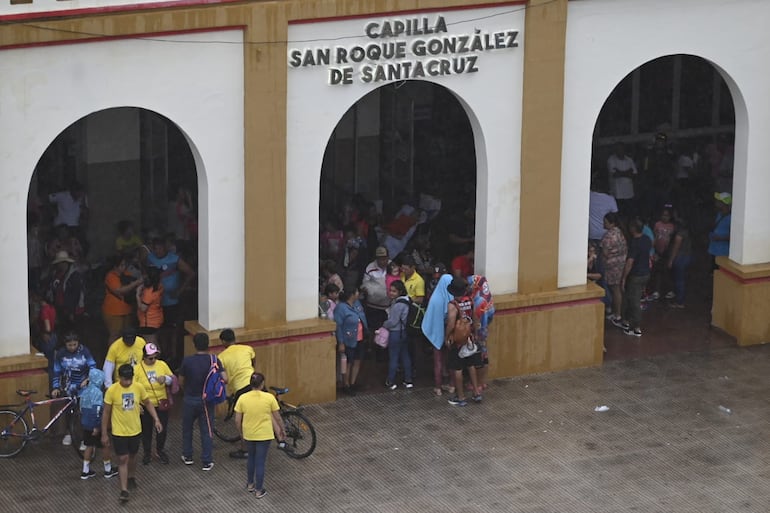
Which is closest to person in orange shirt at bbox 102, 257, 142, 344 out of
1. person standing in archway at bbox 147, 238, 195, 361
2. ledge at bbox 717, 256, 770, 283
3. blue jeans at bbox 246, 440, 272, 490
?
person standing in archway at bbox 147, 238, 195, 361

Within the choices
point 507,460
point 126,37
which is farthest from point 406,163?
point 126,37

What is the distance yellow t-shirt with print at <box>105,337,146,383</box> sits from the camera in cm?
1797

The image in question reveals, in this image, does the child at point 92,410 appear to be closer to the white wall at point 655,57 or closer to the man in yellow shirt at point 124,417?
the man in yellow shirt at point 124,417

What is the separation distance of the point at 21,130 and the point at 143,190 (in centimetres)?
604

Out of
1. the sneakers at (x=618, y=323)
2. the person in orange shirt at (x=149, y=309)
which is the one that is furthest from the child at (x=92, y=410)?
the sneakers at (x=618, y=323)

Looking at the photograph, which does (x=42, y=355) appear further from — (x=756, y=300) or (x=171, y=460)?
(x=756, y=300)

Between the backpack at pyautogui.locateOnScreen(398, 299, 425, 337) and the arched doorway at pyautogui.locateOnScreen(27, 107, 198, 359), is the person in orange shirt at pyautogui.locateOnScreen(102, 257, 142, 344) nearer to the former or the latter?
the arched doorway at pyautogui.locateOnScreen(27, 107, 198, 359)

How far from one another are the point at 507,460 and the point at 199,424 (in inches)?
129

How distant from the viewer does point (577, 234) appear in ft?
69.1

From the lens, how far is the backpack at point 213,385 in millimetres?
17953

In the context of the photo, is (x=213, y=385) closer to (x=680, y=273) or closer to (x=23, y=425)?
(x=23, y=425)

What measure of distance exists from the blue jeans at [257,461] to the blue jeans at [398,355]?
3.10m

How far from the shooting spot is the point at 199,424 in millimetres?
18125

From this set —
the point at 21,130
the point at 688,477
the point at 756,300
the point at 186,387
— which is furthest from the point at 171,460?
the point at 756,300
